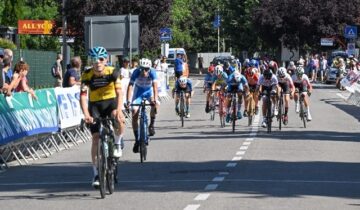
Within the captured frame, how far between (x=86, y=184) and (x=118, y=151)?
1.06m

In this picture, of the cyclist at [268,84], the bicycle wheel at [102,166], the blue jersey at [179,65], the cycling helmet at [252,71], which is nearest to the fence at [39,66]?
the blue jersey at [179,65]

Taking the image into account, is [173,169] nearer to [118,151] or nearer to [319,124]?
[118,151]

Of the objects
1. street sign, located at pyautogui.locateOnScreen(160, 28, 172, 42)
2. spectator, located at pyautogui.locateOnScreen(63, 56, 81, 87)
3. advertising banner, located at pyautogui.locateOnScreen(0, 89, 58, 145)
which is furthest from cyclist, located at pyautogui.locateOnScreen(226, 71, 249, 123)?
street sign, located at pyautogui.locateOnScreen(160, 28, 172, 42)

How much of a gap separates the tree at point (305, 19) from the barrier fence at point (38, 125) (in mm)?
51922

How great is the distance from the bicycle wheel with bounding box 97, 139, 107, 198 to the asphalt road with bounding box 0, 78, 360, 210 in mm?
140

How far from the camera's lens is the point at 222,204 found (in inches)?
509

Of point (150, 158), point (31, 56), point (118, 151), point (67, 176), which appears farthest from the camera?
point (31, 56)

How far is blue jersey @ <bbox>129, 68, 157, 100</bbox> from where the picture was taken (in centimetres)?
1964

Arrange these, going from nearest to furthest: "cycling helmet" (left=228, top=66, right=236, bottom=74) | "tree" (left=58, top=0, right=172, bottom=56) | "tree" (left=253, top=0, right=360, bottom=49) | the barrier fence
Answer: the barrier fence → "cycling helmet" (left=228, top=66, right=236, bottom=74) → "tree" (left=58, top=0, right=172, bottom=56) → "tree" (left=253, top=0, right=360, bottom=49)

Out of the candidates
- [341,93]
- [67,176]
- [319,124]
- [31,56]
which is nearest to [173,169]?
[67,176]

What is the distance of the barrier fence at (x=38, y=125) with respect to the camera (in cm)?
1908

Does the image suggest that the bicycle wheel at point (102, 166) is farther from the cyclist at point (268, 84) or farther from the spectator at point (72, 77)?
the cyclist at point (268, 84)

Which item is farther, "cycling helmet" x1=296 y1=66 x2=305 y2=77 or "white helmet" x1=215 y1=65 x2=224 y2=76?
"white helmet" x1=215 y1=65 x2=224 y2=76

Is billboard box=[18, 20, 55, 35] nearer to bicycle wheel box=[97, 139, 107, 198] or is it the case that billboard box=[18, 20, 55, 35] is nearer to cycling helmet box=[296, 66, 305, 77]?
cycling helmet box=[296, 66, 305, 77]
